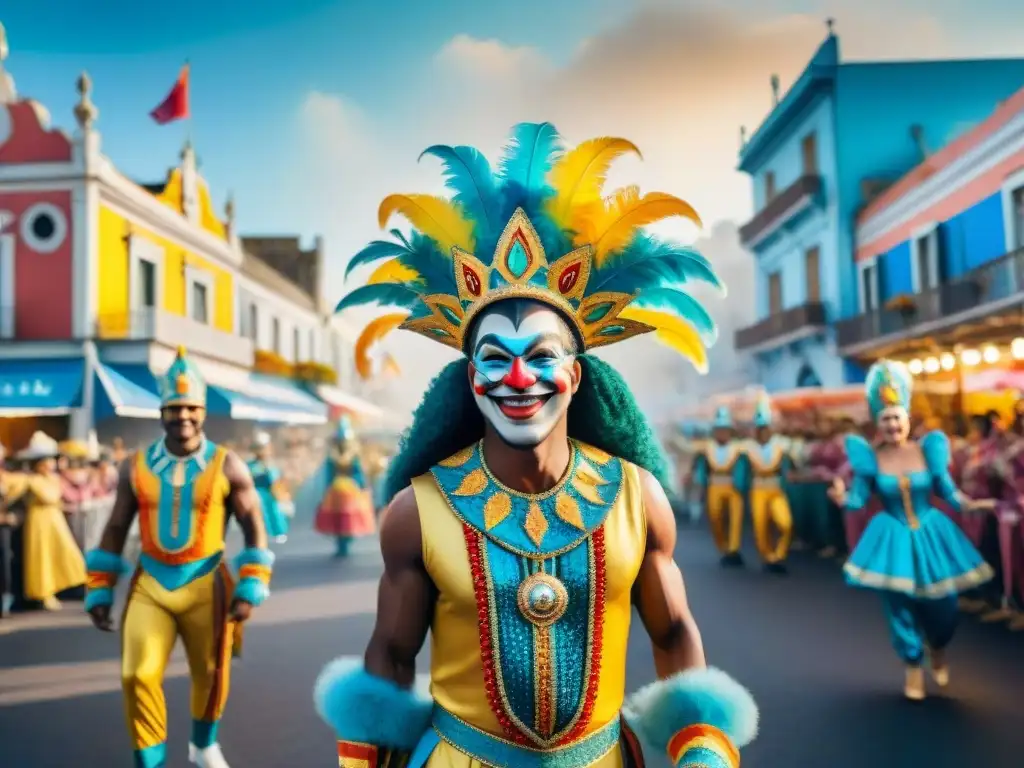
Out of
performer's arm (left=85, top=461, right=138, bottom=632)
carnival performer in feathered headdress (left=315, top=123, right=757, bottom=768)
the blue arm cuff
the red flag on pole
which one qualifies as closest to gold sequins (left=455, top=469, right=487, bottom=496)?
carnival performer in feathered headdress (left=315, top=123, right=757, bottom=768)

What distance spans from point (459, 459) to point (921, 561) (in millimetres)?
3922

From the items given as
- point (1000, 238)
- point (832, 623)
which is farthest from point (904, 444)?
point (1000, 238)

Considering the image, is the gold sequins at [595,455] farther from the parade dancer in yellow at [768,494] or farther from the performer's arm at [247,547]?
the parade dancer in yellow at [768,494]

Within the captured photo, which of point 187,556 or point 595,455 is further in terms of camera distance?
point 187,556

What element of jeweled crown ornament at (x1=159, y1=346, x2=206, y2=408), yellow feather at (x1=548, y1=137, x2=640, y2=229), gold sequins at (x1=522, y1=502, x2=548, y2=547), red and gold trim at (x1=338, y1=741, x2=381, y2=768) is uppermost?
yellow feather at (x1=548, y1=137, x2=640, y2=229)

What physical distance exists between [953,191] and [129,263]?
14722mm

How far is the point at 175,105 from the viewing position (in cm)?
1698

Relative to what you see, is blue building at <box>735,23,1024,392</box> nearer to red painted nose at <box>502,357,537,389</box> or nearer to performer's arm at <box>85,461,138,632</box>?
performer's arm at <box>85,461,138,632</box>

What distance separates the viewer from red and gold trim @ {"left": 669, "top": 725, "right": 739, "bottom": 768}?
1914 millimetres

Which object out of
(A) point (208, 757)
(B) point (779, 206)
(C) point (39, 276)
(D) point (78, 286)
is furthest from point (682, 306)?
(B) point (779, 206)

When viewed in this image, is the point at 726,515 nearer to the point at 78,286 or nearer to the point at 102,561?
the point at 102,561

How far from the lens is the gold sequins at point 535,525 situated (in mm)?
2021

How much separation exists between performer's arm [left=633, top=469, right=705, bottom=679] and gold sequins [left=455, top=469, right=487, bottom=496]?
412 millimetres

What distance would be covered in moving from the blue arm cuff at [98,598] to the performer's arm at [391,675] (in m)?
2.27
